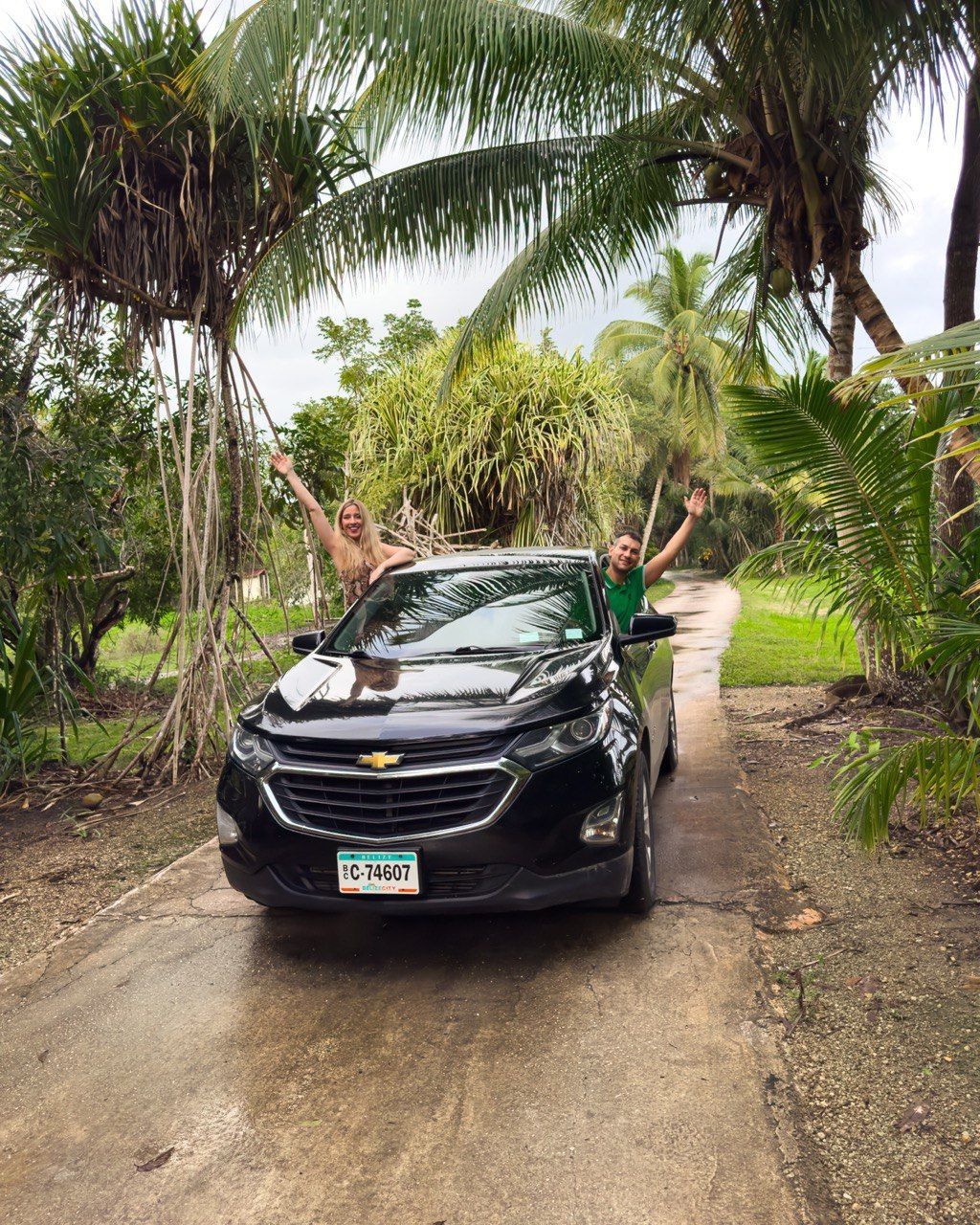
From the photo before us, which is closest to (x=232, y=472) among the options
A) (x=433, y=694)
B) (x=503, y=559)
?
(x=503, y=559)

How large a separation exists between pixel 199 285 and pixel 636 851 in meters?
5.60

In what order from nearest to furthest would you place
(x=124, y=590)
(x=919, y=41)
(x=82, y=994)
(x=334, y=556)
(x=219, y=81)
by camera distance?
(x=82, y=994) < (x=919, y=41) < (x=219, y=81) < (x=334, y=556) < (x=124, y=590)

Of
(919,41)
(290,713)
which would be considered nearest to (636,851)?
(290,713)

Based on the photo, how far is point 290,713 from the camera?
4098mm

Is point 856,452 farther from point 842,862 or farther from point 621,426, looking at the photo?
point 621,426

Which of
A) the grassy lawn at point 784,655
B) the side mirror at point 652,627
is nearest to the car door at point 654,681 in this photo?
the side mirror at point 652,627

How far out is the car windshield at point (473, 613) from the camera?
185 inches

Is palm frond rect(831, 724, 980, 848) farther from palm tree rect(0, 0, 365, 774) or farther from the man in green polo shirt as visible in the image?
palm tree rect(0, 0, 365, 774)

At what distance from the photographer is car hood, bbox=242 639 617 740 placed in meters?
3.78

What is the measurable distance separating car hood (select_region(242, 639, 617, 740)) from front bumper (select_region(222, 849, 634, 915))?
565 mm

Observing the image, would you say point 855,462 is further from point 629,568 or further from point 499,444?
point 499,444

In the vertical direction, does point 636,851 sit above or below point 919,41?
below

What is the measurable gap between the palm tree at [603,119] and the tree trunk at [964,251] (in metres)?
0.65

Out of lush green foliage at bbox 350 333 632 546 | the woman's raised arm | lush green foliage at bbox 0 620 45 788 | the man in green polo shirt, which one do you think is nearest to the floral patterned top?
the woman's raised arm
